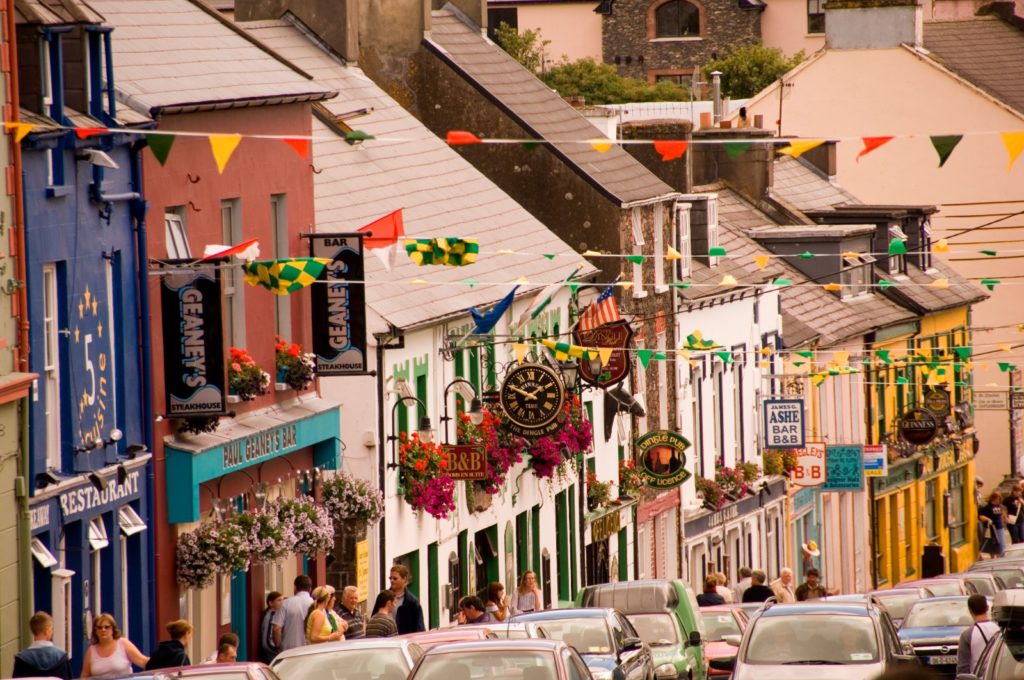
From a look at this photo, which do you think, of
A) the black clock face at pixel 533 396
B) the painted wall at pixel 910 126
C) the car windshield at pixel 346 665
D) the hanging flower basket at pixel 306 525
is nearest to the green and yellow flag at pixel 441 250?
the hanging flower basket at pixel 306 525

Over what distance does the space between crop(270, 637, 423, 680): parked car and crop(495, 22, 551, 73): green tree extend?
71.7 meters

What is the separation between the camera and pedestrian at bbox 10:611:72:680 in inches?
779

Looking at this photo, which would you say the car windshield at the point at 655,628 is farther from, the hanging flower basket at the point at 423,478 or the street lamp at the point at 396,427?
the street lamp at the point at 396,427

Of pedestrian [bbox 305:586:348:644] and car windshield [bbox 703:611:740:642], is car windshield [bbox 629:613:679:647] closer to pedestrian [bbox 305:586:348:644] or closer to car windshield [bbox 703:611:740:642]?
car windshield [bbox 703:611:740:642]

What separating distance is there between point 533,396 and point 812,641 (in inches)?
490

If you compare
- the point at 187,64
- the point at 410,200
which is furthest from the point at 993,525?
the point at 187,64

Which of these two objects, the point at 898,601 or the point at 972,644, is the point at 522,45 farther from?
the point at 972,644

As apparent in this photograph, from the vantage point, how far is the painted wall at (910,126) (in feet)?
199

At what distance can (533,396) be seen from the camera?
33281 millimetres

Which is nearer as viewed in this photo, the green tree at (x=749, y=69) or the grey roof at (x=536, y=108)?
the grey roof at (x=536, y=108)

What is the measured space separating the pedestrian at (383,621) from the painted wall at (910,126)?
120 ft

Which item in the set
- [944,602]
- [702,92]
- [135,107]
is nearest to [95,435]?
[135,107]

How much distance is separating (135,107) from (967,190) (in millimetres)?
39511

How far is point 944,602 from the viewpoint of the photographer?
28.7 metres
